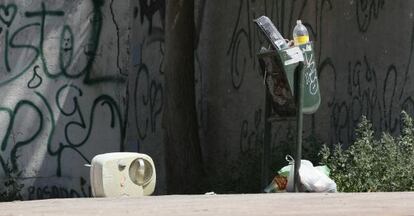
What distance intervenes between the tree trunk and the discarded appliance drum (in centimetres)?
275

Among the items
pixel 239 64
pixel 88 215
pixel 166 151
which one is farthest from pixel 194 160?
pixel 88 215

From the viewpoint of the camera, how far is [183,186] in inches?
475

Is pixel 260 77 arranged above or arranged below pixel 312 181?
above

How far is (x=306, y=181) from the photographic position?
879 centimetres

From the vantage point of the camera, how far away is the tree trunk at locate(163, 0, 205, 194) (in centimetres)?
1199


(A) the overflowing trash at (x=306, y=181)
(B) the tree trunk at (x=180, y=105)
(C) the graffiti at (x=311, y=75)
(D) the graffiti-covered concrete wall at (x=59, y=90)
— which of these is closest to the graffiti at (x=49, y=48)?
(D) the graffiti-covered concrete wall at (x=59, y=90)

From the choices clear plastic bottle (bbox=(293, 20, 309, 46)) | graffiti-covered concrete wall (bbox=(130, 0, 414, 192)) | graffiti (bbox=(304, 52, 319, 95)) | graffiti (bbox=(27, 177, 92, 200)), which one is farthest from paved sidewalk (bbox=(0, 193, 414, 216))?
graffiti (bbox=(27, 177, 92, 200))

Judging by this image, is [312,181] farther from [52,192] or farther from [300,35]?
[52,192]

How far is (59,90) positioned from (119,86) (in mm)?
809

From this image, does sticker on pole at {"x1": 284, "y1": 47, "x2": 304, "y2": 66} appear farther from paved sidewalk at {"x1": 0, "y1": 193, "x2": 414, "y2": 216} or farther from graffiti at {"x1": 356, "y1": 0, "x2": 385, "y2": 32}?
graffiti at {"x1": 356, "y1": 0, "x2": 385, "y2": 32}

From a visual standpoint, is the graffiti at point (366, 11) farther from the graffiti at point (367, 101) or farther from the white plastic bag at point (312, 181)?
the white plastic bag at point (312, 181)

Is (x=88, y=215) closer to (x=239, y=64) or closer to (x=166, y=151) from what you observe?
(x=166, y=151)

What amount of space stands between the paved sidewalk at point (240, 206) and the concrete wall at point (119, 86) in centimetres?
350

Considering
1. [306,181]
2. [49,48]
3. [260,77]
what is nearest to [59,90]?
[49,48]
